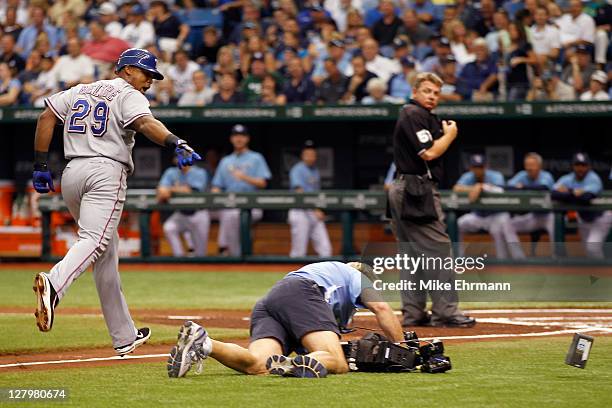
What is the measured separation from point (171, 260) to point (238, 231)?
1.02 metres

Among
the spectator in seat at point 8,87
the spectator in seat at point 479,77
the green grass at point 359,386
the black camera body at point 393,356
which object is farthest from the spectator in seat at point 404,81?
the black camera body at point 393,356

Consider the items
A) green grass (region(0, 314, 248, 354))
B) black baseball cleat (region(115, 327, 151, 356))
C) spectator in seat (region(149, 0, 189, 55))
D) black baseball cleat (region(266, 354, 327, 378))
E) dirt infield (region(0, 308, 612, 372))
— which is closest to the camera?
black baseball cleat (region(266, 354, 327, 378))

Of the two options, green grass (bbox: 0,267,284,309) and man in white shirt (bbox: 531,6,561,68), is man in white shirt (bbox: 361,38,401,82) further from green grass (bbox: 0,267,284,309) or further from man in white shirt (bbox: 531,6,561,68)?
green grass (bbox: 0,267,284,309)

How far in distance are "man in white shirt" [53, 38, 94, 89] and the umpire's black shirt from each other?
9.12 metres

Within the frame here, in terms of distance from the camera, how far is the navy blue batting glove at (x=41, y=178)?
7.62 meters

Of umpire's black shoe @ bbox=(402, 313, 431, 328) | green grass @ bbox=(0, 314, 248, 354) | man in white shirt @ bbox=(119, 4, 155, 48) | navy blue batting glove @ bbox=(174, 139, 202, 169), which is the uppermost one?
man in white shirt @ bbox=(119, 4, 155, 48)

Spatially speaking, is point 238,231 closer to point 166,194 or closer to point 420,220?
point 166,194

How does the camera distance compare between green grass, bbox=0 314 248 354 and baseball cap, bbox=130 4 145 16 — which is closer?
green grass, bbox=0 314 248 354

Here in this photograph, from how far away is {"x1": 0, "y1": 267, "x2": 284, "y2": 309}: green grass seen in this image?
12.0 m

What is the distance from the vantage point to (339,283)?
7.09 meters

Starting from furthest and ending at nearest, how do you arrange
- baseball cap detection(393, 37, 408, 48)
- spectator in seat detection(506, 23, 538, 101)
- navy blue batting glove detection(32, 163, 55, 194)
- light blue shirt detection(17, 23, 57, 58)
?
light blue shirt detection(17, 23, 57, 58)
baseball cap detection(393, 37, 408, 48)
spectator in seat detection(506, 23, 538, 101)
navy blue batting glove detection(32, 163, 55, 194)

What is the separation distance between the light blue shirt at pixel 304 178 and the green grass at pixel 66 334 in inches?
260

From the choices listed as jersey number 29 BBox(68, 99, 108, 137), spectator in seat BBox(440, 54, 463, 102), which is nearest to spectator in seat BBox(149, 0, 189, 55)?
spectator in seat BBox(440, 54, 463, 102)

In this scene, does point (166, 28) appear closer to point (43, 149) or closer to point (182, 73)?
point (182, 73)
